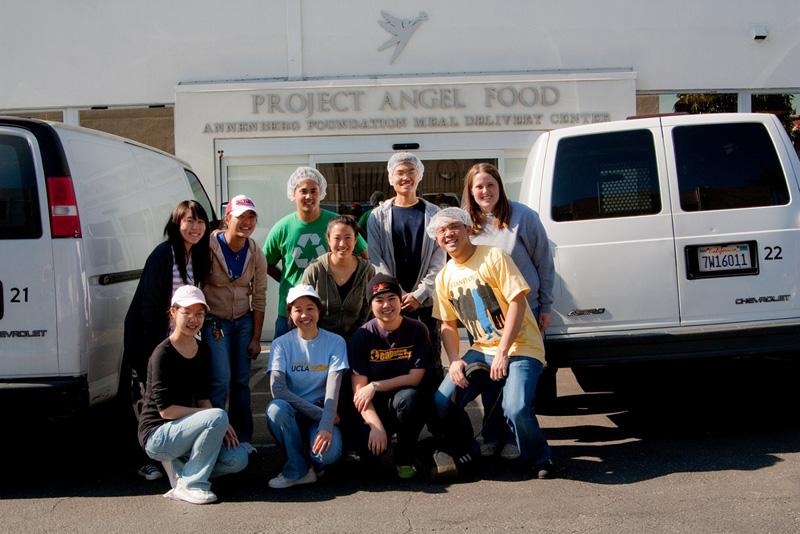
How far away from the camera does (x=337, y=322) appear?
5.15 meters

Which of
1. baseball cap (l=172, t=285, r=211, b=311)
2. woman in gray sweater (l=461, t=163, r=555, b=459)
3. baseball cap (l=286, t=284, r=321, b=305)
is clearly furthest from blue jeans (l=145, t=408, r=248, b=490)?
woman in gray sweater (l=461, t=163, r=555, b=459)

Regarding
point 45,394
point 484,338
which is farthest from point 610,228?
point 45,394

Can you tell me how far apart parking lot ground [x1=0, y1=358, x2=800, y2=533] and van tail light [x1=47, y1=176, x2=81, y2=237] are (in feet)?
3.21

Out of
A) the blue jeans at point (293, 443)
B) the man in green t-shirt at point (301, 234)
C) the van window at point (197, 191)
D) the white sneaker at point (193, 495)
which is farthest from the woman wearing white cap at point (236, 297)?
the van window at point (197, 191)

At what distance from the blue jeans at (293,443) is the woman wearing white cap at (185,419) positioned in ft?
0.76

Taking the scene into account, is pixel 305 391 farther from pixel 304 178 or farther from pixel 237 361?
pixel 304 178

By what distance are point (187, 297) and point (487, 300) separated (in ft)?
5.62

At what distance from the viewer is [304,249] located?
5562 mm

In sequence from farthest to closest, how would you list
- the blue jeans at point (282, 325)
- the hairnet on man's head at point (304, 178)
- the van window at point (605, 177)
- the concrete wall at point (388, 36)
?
the concrete wall at point (388, 36) < the hairnet on man's head at point (304, 178) < the blue jeans at point (282, 325) < the van window at point (605, 177)

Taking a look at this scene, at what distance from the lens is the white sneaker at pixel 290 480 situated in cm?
455

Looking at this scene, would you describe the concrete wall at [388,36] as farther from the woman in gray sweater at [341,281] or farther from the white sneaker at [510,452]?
the white sneaker at [510,452]

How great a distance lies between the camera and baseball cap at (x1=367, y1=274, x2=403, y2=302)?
15.6ft

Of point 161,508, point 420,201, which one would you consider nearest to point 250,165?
point 420,201

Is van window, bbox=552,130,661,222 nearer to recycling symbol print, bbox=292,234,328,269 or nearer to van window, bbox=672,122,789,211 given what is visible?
van window, bbox=672,122,789,211
